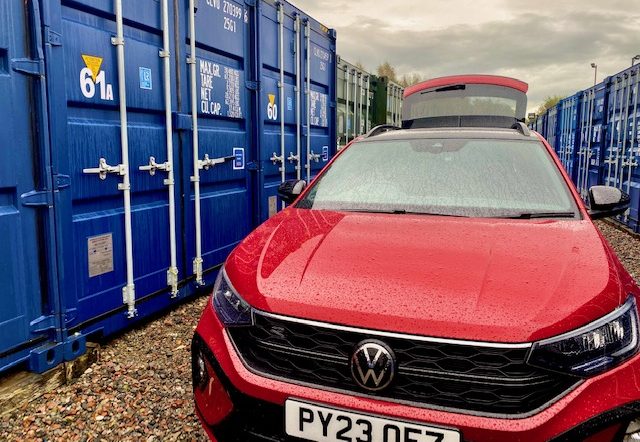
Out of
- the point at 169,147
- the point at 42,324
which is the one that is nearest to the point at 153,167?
the point at 169,147

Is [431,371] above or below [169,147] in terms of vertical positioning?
below

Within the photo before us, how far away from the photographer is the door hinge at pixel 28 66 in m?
2.70

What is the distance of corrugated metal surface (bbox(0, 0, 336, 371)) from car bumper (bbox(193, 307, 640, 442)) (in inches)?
63.1

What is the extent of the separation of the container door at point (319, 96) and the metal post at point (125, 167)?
3435 mm

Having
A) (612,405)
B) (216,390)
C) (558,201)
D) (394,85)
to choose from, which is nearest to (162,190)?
(216,390)

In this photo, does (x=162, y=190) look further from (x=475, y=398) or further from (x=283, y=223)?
(x=475, y=398)

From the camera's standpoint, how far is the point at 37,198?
2.87 m

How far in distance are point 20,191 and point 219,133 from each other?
7.25 feet

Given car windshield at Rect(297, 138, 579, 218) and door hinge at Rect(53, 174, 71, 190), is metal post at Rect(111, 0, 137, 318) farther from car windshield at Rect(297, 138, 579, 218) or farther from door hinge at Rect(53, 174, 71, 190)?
car windshield at Rect(297, 138, 579, 218)

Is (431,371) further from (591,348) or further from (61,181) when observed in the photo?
(61,181)

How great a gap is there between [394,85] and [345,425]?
11811 mm

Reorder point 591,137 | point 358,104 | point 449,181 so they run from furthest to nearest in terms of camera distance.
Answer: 1. point 591,137
2. point 358,104
3. point 449,181

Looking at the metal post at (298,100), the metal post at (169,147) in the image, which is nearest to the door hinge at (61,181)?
the metal post at (169,147)

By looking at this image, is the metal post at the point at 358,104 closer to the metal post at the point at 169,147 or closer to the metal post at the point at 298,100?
the metal post at the point at 298,100
